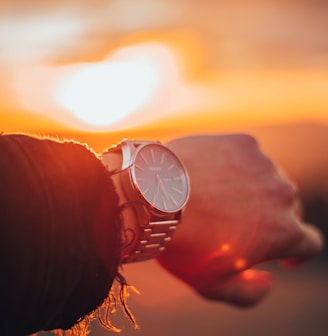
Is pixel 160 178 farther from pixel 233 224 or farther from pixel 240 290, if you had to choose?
pixel 240 290

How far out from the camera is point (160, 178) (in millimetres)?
1791

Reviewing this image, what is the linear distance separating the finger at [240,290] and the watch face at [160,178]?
34 centimetres

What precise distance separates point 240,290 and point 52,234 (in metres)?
0.90

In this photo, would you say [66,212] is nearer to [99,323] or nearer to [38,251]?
[38,251]

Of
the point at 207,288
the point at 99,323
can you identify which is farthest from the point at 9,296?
the point at 207,288

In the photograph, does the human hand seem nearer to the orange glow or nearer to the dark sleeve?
the orange glow

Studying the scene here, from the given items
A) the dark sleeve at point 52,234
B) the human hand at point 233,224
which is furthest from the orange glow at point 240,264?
the dark sleeve at point 52,234

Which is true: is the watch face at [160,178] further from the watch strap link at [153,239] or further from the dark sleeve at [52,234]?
the dark sleeve at [52,234]

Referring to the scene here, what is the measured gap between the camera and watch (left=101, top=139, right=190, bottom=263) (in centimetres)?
169

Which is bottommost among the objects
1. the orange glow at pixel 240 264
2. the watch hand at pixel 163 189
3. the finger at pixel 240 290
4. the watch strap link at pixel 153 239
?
Result: the finger at pixel 240 290

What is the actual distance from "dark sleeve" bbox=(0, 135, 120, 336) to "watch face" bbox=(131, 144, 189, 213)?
25 centimetres

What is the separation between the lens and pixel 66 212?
4.35 ft

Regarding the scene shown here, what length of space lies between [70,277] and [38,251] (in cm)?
10

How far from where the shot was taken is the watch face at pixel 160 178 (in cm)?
172
